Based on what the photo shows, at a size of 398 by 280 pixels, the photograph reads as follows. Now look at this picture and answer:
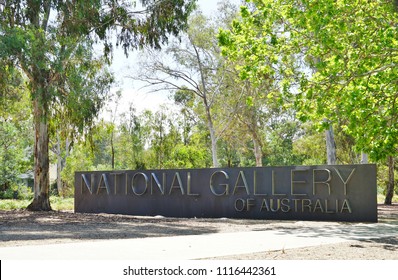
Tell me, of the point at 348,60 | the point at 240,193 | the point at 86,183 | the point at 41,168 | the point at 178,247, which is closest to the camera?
the point at 178,247

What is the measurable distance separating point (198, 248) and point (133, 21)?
16.8m

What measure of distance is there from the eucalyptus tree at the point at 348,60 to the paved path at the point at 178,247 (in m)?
3.58

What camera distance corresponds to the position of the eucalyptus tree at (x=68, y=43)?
20.0m

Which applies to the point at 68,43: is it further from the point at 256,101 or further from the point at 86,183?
the point at 256,101

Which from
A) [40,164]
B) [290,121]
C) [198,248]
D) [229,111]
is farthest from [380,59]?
[290,121]

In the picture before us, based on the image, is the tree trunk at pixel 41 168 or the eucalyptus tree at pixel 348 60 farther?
the tree trunk at pixel 41 168

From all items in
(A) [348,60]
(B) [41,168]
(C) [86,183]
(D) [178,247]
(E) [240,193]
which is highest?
(A) [348,60]

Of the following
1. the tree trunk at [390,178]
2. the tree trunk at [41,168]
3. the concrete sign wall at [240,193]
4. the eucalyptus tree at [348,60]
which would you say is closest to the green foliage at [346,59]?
the eucalyptus tree at [348,60]

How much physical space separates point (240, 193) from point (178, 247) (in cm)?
1120

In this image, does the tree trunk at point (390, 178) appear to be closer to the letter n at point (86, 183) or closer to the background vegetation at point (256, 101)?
the background vegetation at point (256, 101)

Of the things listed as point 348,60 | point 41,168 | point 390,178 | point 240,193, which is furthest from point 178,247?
point 390,178

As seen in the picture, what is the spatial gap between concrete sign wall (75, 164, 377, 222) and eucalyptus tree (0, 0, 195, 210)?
9.31 feet

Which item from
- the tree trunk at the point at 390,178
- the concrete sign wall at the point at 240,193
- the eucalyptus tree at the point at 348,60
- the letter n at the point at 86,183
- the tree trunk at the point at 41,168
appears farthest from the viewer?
the tree trunk at the point at 390,178

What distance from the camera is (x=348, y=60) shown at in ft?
53.5
